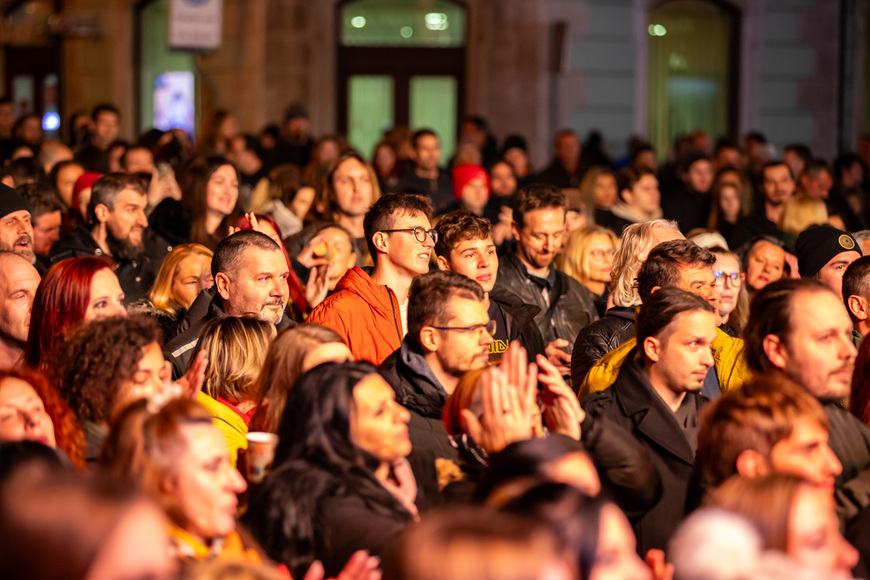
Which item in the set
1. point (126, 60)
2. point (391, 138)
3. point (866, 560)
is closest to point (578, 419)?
point (866, 560)

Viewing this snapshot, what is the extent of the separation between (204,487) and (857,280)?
12.4ft

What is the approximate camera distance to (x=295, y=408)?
3736 millimetres

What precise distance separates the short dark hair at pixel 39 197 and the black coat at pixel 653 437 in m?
4.84

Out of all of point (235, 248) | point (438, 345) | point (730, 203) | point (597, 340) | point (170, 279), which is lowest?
point (597, 340)

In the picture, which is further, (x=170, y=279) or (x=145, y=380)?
(x=170, y=279)

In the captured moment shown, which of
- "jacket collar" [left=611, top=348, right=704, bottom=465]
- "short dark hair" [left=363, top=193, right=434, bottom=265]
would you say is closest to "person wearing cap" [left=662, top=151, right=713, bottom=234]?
"short dark hair" [left=363, top=193, right=434, bottom=265]

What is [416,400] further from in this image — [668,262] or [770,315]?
[668,262]

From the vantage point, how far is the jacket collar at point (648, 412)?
4582 millimetres

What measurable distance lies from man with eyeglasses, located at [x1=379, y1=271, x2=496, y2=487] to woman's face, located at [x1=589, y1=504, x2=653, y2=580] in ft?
5.28

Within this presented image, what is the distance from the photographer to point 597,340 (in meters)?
5.79

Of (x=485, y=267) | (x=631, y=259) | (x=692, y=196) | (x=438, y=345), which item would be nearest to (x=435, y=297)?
(x=438, y=345)

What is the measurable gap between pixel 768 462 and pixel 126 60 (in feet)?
54.3

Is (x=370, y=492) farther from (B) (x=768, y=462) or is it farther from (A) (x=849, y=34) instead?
(A) (x=849, y=34)

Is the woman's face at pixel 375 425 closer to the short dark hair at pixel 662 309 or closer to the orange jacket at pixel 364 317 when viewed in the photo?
the short dark hair at pixel 662 309
